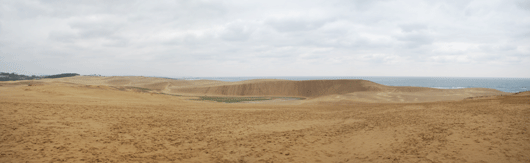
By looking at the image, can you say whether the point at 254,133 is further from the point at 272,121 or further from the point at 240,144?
the point at 272,121

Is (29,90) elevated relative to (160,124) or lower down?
elevated

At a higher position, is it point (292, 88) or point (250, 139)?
point (292, 88)

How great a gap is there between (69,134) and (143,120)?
437 centimetres

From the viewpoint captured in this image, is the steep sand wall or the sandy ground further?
the steep sand wall

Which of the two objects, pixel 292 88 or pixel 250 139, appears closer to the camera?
pixel 250 139

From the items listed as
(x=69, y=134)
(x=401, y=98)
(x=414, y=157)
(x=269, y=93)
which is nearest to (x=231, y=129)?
(x=69, y=134)

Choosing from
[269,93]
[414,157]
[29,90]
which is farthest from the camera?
[269,93]

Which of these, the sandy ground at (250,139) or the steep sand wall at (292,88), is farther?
the steep sand wall at (292,88)

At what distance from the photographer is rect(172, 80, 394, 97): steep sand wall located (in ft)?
181

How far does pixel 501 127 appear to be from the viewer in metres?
10.0

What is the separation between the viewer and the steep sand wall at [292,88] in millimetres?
55241

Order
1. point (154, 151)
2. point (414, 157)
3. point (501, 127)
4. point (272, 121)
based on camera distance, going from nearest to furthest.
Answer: point (414, 157)
point (154, 151)
point (501, 127)
point (272, 121)

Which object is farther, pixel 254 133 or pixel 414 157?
pixel 254 133

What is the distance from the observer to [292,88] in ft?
194
